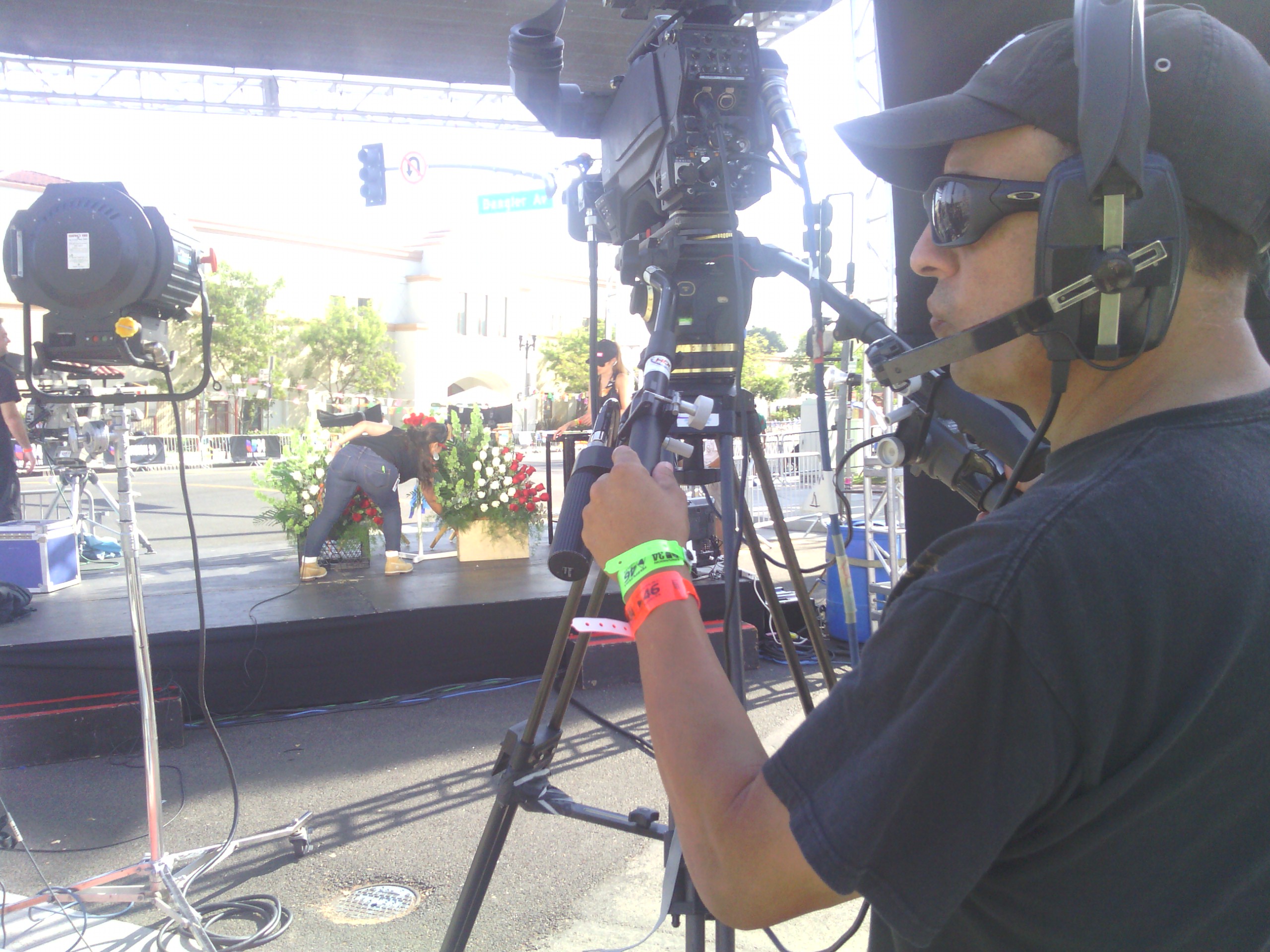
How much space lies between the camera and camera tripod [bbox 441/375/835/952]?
1.48 metres

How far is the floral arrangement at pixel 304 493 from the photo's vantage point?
6.05 m

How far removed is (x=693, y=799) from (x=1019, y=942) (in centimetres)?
31

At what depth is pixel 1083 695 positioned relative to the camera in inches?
24.0

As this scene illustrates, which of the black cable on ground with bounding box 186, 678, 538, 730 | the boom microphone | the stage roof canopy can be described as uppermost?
the stage roof canopy

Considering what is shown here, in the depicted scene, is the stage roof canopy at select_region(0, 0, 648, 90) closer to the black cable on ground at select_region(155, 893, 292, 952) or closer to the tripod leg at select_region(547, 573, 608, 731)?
the tripod leg at select_region(547, 573, 608, 731)

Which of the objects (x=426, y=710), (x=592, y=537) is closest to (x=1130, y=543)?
(x=592, y=537)

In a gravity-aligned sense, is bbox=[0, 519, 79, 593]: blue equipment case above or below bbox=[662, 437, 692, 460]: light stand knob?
below

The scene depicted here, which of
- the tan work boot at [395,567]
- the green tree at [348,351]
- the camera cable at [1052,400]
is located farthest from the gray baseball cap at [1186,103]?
the green tree at [348,351]

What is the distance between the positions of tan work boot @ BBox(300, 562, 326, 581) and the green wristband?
526 cm

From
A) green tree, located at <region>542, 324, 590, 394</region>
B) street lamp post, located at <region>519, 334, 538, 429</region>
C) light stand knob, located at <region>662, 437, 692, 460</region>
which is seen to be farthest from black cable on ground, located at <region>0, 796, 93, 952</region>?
green tree, located at <region>542, 324, 590, 394</region>

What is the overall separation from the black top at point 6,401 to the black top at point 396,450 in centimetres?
223

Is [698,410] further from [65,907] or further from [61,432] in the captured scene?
→ [61,432]

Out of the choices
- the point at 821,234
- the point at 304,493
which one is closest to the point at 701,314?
the point at 821,234

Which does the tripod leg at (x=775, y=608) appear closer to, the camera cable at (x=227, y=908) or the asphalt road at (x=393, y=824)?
the asphalt road at (x=393, y=824)
